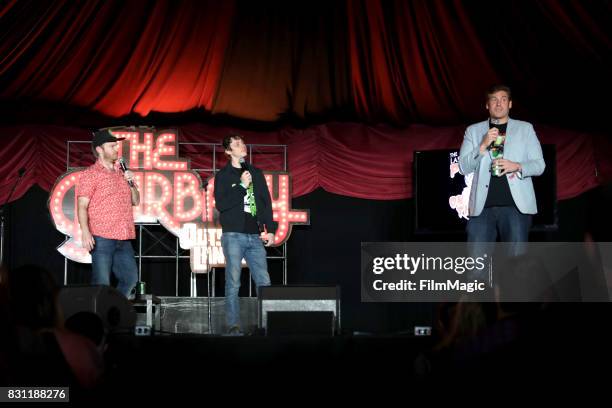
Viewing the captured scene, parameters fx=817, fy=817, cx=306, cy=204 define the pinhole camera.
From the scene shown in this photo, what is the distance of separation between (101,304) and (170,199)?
334 centimetres

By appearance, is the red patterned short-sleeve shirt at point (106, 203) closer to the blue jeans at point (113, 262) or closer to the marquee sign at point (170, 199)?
the blue jeans at point (113, 262)

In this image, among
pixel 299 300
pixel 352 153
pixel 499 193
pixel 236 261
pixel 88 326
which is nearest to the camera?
pixel 88 326

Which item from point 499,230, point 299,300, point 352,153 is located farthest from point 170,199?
point 499,230

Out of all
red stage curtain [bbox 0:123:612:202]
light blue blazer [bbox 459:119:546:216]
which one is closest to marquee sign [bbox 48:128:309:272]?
red stage curtain [bbox 0:123:612:202]

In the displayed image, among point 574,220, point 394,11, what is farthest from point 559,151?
point 394,11

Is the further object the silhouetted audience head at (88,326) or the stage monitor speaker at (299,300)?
the stage monitor speaker at (299,300)

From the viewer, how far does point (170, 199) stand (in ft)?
23.7

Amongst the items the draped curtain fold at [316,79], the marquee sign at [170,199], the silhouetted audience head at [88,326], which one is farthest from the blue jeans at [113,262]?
the draped curtain fold at [316,79]

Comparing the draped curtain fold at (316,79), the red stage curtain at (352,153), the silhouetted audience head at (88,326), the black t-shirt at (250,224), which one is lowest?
the silhouetted audience head at (88,326)

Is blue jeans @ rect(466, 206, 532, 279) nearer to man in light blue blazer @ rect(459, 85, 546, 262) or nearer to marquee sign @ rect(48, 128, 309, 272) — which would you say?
man in light blue blazer @ rect(459, 85, 546, 262)

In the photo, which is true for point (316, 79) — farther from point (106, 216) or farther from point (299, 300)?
point (299, 300)

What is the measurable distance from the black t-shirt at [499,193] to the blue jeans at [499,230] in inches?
1.3

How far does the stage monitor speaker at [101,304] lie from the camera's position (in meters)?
3.89

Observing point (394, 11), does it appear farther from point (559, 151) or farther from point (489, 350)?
point (489, 350)
